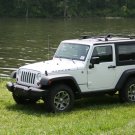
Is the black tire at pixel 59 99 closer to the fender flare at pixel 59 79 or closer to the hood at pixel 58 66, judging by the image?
the fender flare at pixel 59 79

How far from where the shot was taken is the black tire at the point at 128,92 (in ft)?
45.6

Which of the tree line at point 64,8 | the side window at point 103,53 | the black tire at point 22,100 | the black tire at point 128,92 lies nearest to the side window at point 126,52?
the side window at point 103,53

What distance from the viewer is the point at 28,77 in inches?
508

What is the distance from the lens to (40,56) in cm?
3641

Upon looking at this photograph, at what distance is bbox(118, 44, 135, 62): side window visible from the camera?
13961mm

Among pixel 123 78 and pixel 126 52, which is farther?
pixel 126 52

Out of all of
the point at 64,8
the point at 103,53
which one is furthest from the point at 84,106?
the point at 64,8

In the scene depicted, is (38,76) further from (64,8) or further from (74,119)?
(64,8)

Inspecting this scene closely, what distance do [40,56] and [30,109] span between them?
918 inches

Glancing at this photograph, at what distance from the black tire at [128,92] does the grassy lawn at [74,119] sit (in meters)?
0.25

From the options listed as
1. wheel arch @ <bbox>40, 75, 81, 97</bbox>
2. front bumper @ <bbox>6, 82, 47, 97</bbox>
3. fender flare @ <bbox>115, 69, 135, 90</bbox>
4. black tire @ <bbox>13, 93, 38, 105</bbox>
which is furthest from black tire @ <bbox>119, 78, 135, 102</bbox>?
front bumper @ <bbox>6, 82, 47, 97</bbox>

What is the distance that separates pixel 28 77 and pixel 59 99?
107 centimetres

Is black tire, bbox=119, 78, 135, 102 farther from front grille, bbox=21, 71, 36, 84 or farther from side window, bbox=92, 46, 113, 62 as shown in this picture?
front grille, bbox=21, 71, 36, 84

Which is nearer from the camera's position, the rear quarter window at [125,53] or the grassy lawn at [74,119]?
the grassy lawn at [74,119]
